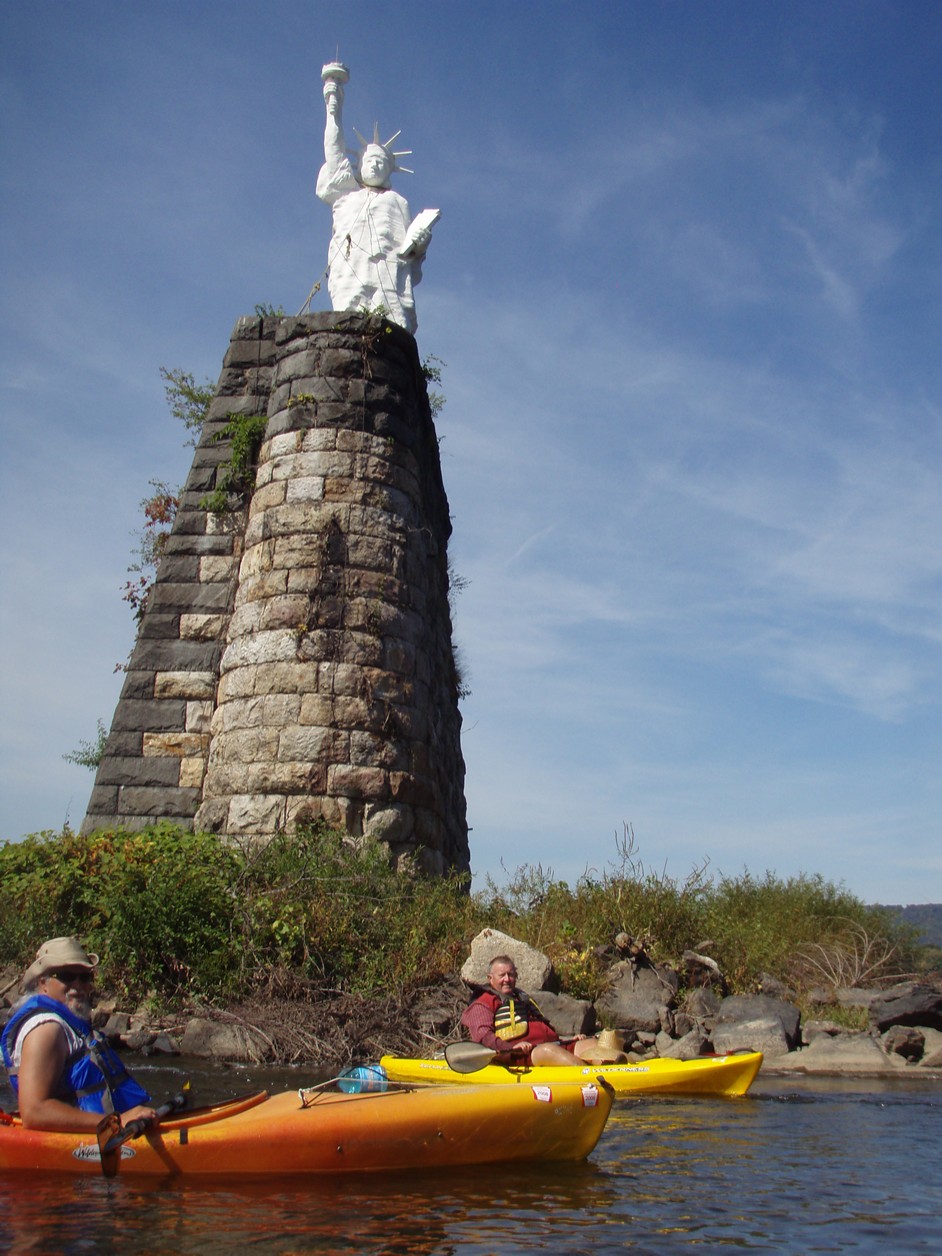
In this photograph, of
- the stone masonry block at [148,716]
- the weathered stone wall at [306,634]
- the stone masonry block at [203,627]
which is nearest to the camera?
the weathered stone wall at [306,634]

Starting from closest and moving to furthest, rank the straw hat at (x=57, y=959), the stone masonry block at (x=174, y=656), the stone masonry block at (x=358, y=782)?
1. the straw hat at (x=57, y=959)
2. the stone masonry block at (x=358, y=782)
3. the stone masonry block at (x=174, y=656)

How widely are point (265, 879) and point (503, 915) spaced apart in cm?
235

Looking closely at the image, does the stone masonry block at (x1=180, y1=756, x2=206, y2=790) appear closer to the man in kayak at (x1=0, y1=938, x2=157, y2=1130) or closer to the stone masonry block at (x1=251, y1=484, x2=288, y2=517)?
the stone masonry block at (x1=251, y1=484, x2=288, y2=517)

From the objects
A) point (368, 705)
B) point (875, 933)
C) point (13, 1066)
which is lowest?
Answer: point (13, 1066)

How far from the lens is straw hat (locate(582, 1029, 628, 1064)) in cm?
692

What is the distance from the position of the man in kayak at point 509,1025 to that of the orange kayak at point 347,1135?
1058mm

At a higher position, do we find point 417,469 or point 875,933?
point 417,469

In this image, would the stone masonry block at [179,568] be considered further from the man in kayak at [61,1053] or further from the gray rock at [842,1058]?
the man in kayak at [61,1053]

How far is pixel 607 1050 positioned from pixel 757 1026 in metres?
1.72

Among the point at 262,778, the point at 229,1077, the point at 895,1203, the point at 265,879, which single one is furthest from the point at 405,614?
the point at 895,1203

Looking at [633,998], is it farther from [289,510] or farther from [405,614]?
[289,510]

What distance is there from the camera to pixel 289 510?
34.5 ft

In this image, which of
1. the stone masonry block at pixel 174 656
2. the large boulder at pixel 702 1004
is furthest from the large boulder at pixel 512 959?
the stone masonry block at pixel 174 656

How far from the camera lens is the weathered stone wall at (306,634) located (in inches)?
381
